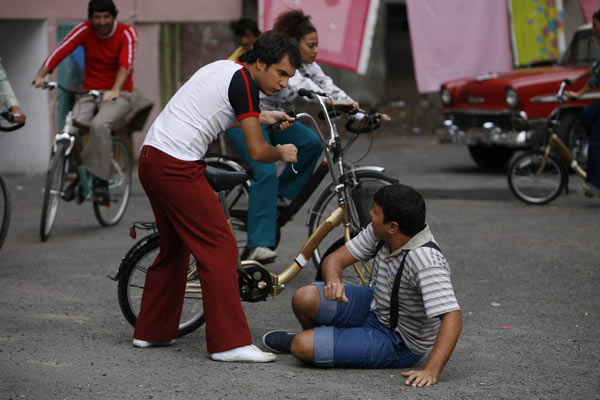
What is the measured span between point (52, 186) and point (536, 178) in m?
5.15

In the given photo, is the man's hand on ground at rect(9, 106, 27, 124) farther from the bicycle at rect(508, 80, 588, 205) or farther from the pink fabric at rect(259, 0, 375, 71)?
the pink fabric at rect(259, 0, 375, 71)

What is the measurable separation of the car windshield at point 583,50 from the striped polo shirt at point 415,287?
9.15 m

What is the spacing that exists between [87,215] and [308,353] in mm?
5511

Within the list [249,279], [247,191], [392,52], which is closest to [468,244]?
[247,191]

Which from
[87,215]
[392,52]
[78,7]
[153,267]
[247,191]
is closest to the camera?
[153,267]

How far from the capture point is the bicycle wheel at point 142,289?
5.18 metres

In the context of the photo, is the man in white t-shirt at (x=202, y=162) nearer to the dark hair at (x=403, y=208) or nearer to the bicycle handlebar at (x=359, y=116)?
the dark hair at (x=403, y=208)

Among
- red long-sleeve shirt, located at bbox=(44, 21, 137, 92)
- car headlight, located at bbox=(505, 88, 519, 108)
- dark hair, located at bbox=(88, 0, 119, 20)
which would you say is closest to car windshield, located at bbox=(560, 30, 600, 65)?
car headlight, located at bbox=(505, 88, 519, 108)

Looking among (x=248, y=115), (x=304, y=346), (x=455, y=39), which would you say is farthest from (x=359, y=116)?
(x=455, y=39)

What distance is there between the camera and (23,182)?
11984 millimetres

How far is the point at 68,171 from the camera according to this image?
27.5 feet

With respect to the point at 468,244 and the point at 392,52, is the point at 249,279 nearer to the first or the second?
the point at 468,244

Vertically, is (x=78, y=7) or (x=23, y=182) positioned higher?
(x=78, y=7)

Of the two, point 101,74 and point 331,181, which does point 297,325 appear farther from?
point 101,74
